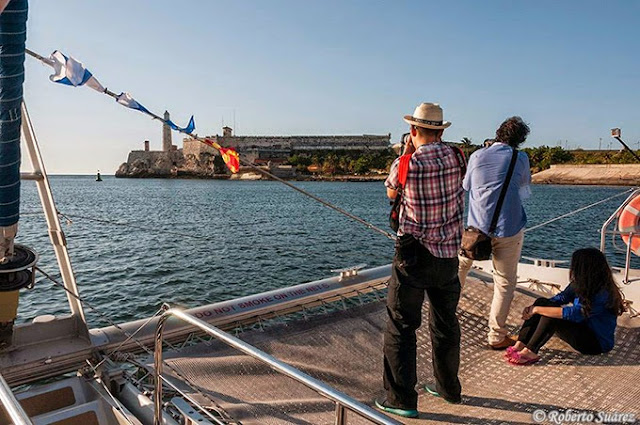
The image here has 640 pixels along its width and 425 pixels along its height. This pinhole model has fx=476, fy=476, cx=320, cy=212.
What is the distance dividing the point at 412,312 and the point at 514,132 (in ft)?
6.61

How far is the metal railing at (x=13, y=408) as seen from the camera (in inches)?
65.6

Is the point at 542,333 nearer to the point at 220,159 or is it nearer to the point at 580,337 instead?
the point at 580,337

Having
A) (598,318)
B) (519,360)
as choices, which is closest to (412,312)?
(519,360)

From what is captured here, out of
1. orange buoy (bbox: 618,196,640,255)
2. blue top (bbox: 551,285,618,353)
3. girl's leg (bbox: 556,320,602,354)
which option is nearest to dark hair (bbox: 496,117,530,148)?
blue top (bbox: 551,285,618,353)

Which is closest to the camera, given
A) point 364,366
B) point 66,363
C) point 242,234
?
point 66,363

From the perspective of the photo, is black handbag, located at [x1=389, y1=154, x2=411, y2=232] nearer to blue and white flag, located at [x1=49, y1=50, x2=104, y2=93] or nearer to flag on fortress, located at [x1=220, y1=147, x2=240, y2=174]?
flag on fortress, located at [x1=220, y1=147, x2=240, y2=174]

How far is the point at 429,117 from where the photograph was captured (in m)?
3.16

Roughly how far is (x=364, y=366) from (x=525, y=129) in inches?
98.2

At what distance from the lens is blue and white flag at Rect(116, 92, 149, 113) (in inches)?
150

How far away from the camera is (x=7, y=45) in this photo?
2916 millimetres

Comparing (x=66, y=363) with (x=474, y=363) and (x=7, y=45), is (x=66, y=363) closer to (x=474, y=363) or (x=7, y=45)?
(x=7, y=45)

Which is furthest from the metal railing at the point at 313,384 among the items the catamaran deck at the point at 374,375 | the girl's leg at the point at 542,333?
the girl's leg at the point at 542,333

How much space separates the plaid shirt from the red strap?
0.02m

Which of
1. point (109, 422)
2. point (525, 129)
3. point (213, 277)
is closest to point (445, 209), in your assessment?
point (525, 129)
